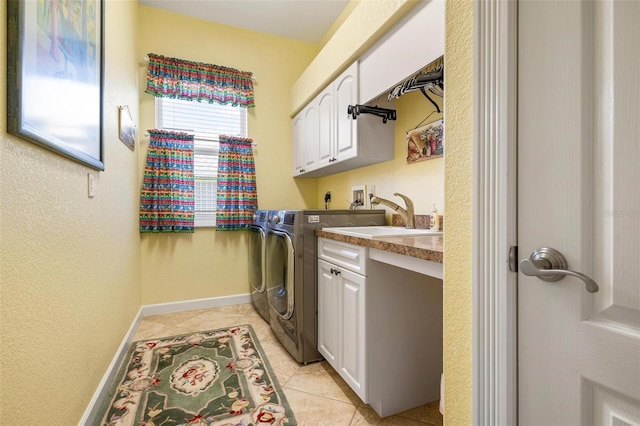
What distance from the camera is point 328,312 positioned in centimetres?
171

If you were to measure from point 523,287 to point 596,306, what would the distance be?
0.40 ft

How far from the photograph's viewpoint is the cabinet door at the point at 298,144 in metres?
3.00

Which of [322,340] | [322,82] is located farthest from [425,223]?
[322,82]

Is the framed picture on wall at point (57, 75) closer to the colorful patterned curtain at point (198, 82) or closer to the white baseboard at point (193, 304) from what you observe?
the colorful patterned curtain at point (198, 82)

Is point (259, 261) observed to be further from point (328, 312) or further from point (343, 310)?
point (343, 310)

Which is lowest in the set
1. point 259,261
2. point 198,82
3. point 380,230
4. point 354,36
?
point 259,261

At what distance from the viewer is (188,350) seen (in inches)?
81.5

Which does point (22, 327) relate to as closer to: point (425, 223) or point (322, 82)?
point (425, 223)

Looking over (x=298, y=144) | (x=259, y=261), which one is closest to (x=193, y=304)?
(x=259, y=261)

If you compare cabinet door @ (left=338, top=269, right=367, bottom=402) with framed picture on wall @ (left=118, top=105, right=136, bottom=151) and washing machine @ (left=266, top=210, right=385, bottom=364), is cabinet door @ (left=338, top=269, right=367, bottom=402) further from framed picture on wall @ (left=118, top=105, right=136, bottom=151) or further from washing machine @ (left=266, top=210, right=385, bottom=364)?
framed picture on wall @ (left=118, top=105, right=136, bottom=151)

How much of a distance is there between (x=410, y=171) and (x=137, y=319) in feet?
8.67

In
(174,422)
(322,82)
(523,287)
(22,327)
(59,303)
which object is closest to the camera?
(523,287)

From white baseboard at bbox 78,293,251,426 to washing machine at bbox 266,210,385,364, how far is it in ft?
3.43

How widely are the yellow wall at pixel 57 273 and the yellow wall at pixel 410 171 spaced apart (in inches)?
71.9
